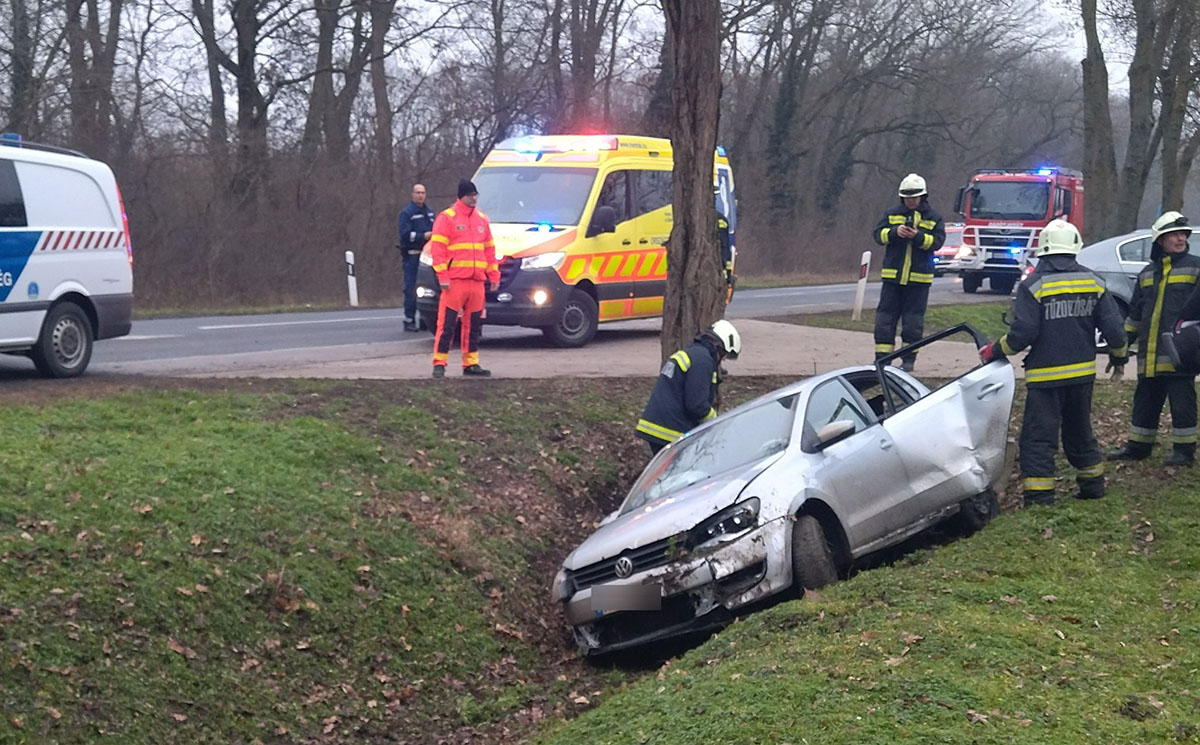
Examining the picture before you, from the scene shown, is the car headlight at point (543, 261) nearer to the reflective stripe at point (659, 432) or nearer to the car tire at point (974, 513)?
the reflective stripe at point (659, 432)

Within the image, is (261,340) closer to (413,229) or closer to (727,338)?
(413,229)

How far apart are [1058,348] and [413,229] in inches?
390

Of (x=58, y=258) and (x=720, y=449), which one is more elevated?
(x=58, y=258)

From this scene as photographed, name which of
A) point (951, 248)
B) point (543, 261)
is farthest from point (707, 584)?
point (951, 248)

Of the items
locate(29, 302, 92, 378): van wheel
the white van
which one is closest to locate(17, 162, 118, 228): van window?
the white van

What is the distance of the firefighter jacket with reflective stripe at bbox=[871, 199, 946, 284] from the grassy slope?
4262 millimetres

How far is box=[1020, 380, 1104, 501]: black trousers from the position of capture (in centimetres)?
828

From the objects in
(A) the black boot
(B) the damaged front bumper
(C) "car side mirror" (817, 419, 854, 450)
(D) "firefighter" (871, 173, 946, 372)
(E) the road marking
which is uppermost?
(D) "firefighter" (871, 173, 946, 372)

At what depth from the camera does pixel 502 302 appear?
583 inches

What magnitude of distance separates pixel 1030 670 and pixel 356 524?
4.50 metres

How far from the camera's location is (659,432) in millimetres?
9031

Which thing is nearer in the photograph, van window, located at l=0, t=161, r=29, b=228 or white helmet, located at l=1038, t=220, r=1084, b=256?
white helmet, located at l=1038, t=220, r=1084, b=256

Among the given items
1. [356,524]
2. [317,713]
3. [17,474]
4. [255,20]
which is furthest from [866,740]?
[255,20]

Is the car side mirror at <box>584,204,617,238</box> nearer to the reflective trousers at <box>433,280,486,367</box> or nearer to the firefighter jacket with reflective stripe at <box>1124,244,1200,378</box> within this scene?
the reflective trousers at <box>433,280,486,367</box>
